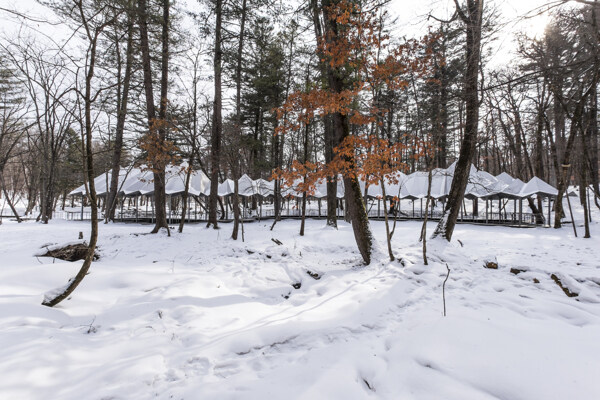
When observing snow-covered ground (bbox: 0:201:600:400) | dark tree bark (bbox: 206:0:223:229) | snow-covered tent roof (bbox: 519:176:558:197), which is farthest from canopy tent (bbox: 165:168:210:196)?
snow-covered tent roof (bbox: 519:176:558:197)

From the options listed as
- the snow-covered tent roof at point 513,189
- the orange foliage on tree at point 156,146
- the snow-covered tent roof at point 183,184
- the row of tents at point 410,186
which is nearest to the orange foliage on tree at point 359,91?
the orange foliage on tree at point 156,146

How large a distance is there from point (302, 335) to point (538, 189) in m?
17.9

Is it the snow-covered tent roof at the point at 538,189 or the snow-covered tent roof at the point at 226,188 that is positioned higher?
the snow-covered tent roof at the point at 226,188

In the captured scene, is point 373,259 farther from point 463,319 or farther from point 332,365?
point 332,365

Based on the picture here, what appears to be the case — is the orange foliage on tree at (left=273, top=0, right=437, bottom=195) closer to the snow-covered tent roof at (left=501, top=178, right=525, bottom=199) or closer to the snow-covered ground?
the snow-covered ground

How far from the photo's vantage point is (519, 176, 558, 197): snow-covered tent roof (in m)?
14.4

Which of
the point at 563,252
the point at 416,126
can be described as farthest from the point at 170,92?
the point at 563,252

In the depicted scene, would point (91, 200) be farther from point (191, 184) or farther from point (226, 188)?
point (226, 188)

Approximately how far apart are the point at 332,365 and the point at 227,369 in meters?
1.00

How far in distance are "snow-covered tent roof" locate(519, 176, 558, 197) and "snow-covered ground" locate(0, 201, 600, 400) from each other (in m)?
11.5

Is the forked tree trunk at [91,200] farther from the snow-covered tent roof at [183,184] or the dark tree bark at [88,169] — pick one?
the snow-covered tent roof at [183,184]

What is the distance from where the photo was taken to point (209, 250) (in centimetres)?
788

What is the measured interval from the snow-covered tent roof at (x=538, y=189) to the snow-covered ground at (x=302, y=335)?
11519mm

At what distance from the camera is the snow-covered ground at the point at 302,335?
211cm
